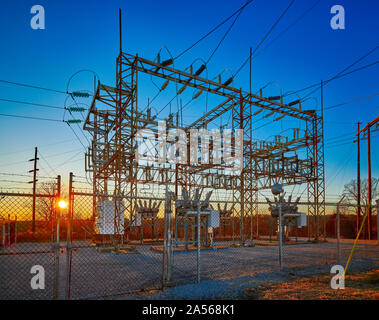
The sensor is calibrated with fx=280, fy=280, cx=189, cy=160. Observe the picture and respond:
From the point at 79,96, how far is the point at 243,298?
51.1 feet

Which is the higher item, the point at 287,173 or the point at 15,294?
the point at 287,173

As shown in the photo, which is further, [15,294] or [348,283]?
[348,283]

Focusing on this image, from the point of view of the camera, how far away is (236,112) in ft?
63.5

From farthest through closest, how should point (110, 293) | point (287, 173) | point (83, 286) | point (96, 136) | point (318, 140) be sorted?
point (287, 173), point (318, 140), point (96, 136), point (83, 286), point (110, 293)

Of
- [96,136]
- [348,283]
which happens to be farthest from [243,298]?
[96,136]

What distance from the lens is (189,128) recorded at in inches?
937

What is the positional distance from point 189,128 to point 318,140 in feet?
35.3

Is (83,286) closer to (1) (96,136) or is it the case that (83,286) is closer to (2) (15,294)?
(2) (15,294)

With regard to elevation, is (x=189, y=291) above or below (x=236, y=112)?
below
